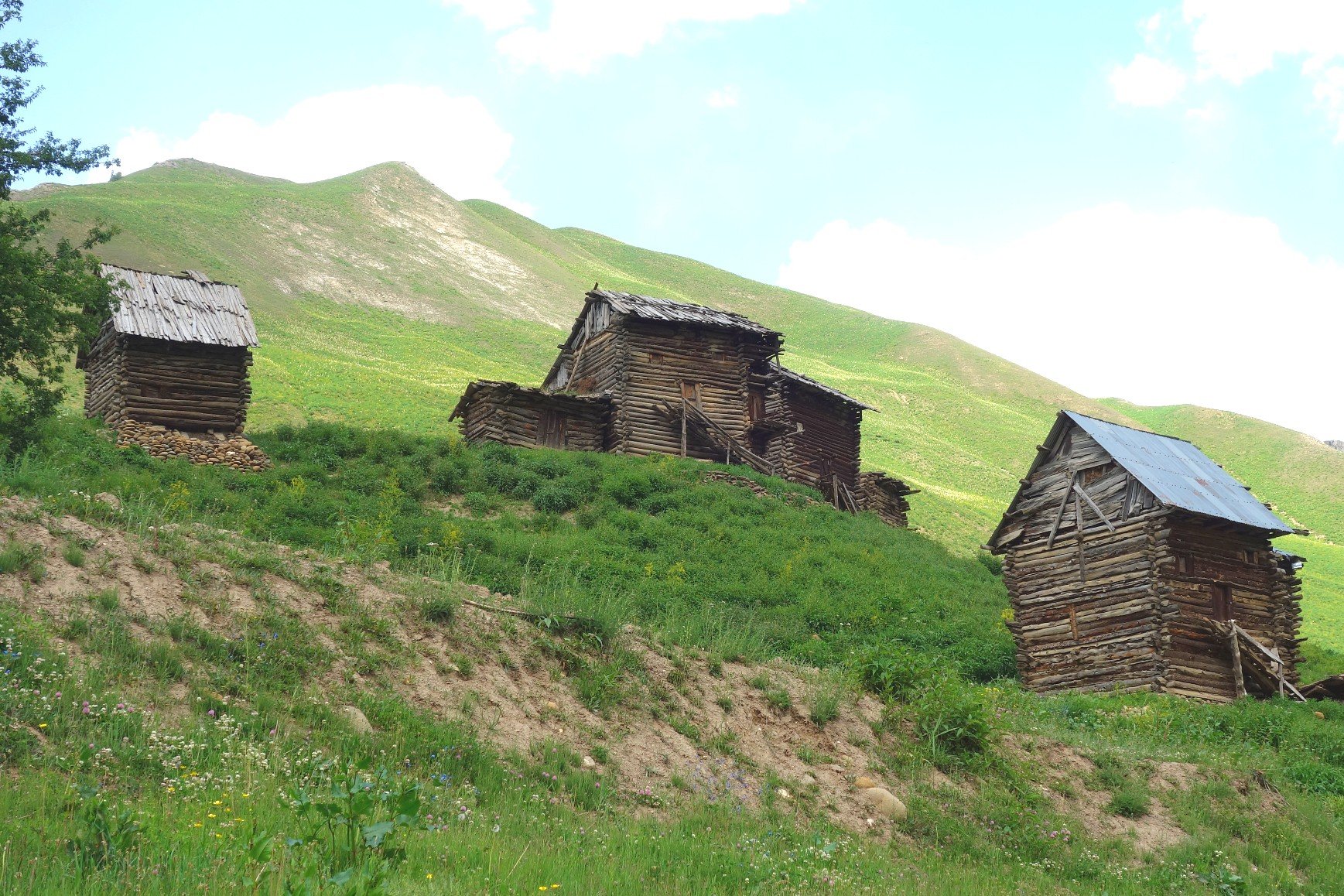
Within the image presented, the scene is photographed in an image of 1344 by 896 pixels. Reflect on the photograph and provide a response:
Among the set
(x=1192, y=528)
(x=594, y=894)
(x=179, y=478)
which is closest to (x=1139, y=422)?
(x=1192, y=528)

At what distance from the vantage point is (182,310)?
3109cm

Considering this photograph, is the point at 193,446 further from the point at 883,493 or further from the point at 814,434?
the point at 883,493

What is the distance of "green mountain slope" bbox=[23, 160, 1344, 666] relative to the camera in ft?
206

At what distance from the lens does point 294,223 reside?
10488cm

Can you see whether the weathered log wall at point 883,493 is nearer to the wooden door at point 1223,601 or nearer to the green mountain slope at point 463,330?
the green mountain slope at point 463,330

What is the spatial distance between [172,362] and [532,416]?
1244cm

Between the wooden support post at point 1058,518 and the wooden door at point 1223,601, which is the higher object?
the wooden support post at point 1058,518

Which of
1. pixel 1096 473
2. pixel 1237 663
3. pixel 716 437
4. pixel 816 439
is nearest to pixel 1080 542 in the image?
pixel 1096 473

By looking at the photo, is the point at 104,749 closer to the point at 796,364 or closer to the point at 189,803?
the point at 189,803

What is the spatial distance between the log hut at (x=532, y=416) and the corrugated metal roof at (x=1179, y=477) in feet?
60.8

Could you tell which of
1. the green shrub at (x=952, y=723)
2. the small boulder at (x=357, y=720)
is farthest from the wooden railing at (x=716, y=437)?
the small boulder at (x=357, y=720)

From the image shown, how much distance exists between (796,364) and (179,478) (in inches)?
3558

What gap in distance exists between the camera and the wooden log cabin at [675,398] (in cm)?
3825

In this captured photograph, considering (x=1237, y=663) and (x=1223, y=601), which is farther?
(x=1223, y=601)
